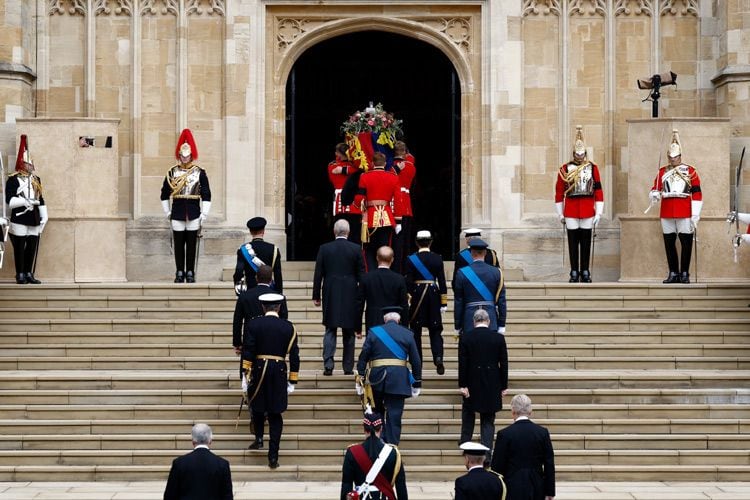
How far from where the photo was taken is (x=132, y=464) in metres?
14.3

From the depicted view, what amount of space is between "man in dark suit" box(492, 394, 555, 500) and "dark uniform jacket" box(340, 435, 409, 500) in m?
0.90

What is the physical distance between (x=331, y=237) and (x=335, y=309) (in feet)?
38.9

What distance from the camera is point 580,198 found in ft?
65.4

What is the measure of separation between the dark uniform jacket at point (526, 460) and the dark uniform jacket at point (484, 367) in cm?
294

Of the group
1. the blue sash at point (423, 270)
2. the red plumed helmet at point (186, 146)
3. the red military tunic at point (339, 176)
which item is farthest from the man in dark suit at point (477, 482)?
the red plumed helmet at point (186, 146)

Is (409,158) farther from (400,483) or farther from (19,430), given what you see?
(400,483)

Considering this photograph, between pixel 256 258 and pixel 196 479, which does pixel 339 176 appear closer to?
pixel 256 258

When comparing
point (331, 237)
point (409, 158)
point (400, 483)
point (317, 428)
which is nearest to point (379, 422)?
point (400, 483)

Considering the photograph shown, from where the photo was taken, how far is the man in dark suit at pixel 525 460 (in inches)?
404

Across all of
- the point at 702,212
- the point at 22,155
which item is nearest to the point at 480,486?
the point at 702,212

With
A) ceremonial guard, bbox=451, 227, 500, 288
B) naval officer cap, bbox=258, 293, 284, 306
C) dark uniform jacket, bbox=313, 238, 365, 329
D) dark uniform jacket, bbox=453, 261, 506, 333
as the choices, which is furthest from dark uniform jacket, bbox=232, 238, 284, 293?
dark uniform jacket, bbox=453, 261, 506, 333

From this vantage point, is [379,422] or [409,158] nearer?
[379,422]

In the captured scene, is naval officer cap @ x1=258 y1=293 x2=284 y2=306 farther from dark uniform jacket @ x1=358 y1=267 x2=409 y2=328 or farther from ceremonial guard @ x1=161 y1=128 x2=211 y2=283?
ceremonial guard @ x1=161 y1=128 x2=211 y2=283

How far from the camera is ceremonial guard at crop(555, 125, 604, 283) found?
19922 millimetres
